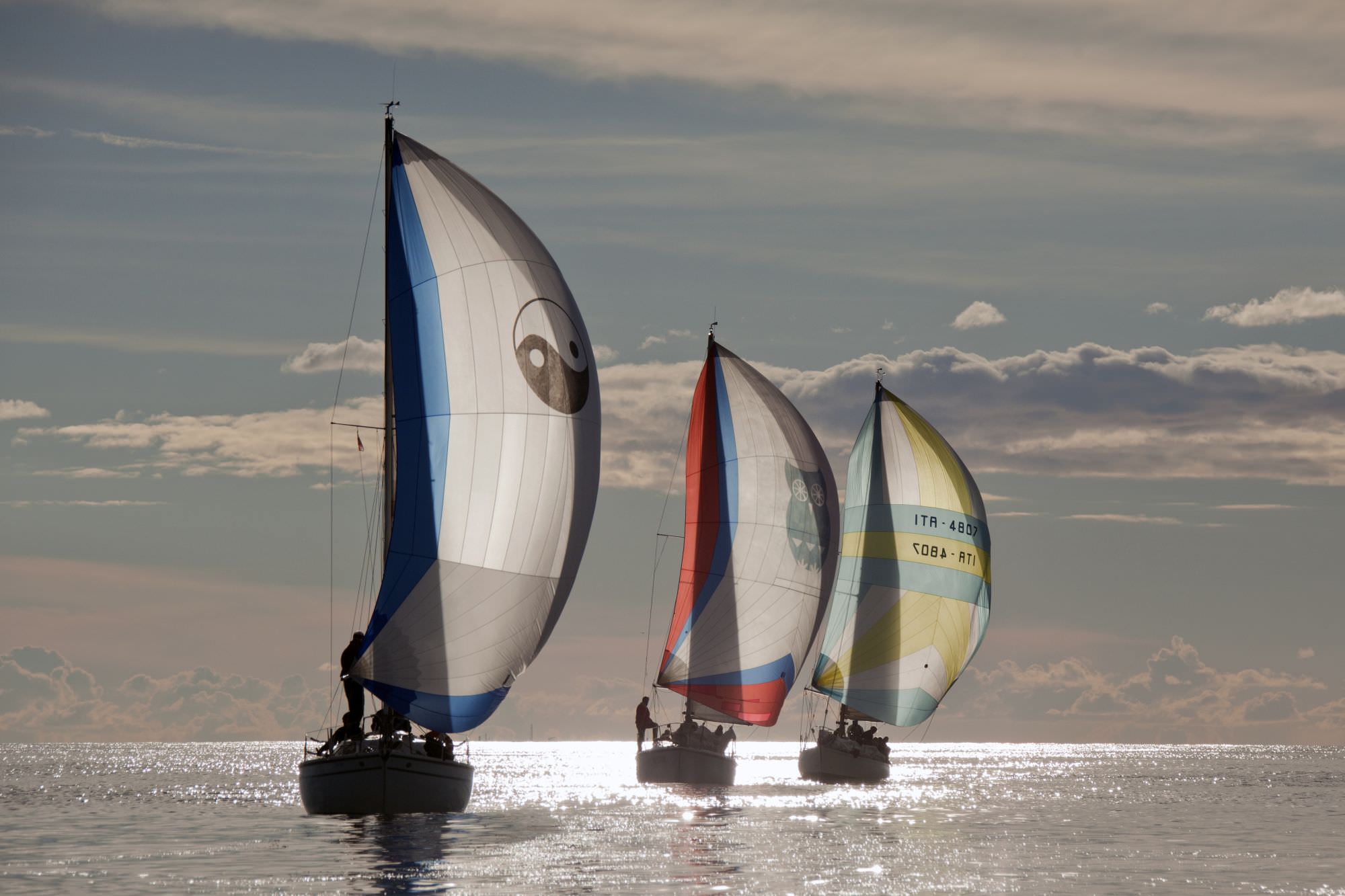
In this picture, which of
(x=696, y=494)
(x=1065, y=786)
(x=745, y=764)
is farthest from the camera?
(x=745, y=764)

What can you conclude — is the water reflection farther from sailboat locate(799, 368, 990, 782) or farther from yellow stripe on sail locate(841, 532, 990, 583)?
yellow stripe on sail locate(841, 532, 990, 583)

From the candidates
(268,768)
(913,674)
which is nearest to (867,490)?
(913,674)

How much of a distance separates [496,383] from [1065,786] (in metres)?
53.9

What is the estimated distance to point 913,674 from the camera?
65375 millimetres

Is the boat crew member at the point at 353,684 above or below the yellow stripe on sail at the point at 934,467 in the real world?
below

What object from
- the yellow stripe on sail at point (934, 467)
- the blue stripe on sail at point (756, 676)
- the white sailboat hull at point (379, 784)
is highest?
the yellow stripe on sail at point (934, 467)

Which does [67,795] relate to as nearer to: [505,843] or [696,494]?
[696,494]

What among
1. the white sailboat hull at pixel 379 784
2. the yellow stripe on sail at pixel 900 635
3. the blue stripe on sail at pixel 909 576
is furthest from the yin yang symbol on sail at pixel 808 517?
the white sailboat hull at pixel 379 784

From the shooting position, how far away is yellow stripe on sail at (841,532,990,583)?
6488 cm

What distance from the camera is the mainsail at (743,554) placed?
56.4 m

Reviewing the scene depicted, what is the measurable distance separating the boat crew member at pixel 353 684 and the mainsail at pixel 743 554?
61.4ft

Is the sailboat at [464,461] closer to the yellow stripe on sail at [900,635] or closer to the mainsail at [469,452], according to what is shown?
the mainsail at [469,452]

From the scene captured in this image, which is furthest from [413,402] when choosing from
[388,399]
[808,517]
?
[808,517]

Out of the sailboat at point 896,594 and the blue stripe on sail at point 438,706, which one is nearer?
the blue stripe on sail at point 438,706
